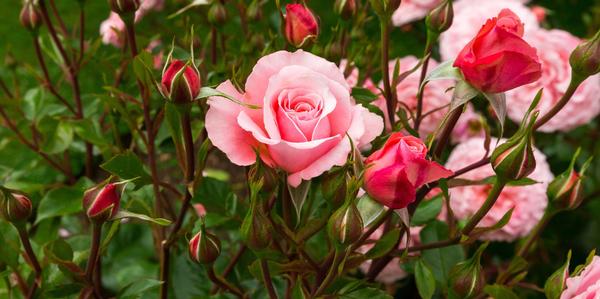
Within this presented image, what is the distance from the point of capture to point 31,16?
753 millimetres

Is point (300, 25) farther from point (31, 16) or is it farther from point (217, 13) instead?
point (31, 16)

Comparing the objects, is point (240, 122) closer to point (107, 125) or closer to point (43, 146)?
point (43, 146)

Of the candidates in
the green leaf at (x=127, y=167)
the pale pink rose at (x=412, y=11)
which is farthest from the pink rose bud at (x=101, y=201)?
the pale pink rose at (x=412, y=11)

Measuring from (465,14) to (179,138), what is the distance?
0.55 m

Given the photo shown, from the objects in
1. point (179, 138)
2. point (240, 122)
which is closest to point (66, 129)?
point (179, 138)

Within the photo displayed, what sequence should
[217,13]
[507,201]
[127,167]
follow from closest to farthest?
[127,167]
[217,13]
[507,201]

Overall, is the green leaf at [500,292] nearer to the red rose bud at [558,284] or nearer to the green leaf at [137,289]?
the red rose bud at [558,284]

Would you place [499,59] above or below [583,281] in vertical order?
above

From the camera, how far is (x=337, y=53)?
69 centimetres

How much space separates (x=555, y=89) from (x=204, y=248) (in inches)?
23.3

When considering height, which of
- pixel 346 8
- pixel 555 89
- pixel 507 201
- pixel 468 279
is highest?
pixel 346 8

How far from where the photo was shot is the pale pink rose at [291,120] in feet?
1.61

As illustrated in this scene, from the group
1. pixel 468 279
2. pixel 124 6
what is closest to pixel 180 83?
pixel 124 6

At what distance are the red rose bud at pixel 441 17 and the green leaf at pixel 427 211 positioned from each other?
0.20m
